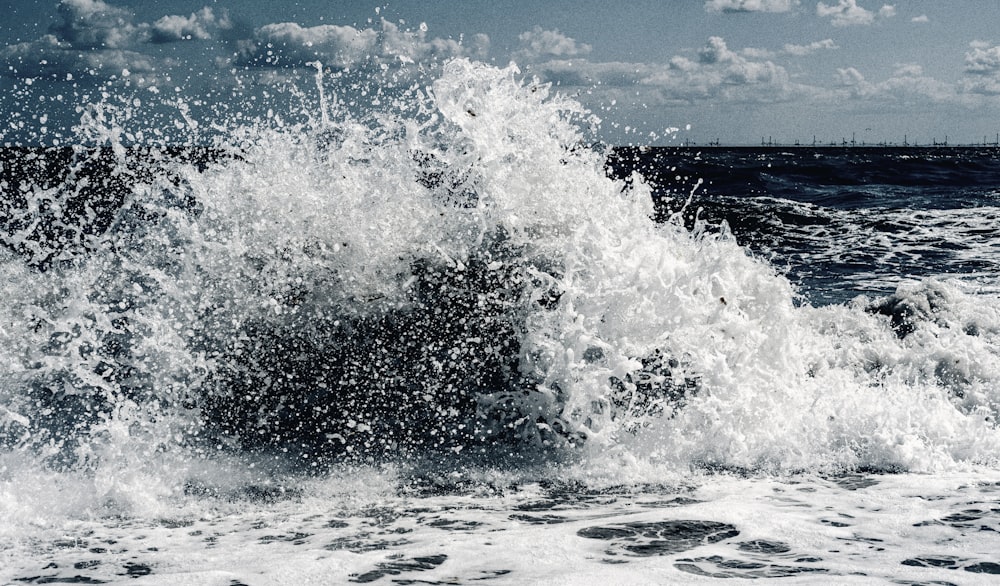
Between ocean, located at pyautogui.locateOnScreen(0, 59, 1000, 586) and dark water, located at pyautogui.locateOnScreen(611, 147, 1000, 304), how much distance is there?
1687mm

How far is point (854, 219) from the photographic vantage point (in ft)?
56.1

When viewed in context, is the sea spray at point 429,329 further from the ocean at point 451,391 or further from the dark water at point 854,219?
the dark water at point 854,219

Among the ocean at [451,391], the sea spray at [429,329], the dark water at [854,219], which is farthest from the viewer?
the dark water at [854,219]

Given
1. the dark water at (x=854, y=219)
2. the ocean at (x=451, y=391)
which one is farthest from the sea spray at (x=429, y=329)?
the dark water at (x=854, y=219)

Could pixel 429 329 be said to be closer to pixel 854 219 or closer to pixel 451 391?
pixel 451 391

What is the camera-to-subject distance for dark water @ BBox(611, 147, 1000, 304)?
11352 mm

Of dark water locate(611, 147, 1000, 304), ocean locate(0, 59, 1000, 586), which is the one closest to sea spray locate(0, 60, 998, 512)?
ocean locate(0, 59, 1000, 586)

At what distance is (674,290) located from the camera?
4.88m

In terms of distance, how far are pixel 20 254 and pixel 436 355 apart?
122 inches

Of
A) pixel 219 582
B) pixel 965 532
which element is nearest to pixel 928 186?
pixel 965 532

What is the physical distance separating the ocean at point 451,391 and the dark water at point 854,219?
1.69 meters

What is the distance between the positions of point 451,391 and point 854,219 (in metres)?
14.7

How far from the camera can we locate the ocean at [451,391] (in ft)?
10.8

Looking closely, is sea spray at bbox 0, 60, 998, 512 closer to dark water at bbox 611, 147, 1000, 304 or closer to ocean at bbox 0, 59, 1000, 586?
ocean at bbox 0, 59, 1000, 586
